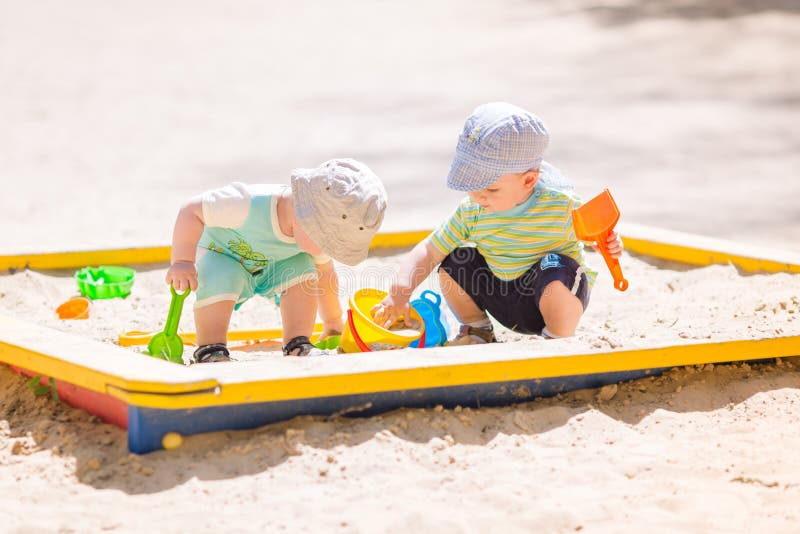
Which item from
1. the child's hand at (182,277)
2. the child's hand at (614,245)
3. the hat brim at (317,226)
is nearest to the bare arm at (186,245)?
the child's hand at (182,277)

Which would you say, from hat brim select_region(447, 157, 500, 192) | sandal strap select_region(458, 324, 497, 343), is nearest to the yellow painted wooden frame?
hat brim select_region(447, 157, 500, 192)

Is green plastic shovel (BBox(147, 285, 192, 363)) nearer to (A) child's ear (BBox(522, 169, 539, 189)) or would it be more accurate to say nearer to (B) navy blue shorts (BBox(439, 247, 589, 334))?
(B) navy blue shorts (BBox(439, 247, 589, 334))

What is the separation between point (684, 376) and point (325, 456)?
3.51 ft

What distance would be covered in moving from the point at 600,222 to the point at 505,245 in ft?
1.14

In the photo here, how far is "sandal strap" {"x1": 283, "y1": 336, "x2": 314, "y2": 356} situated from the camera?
3139mm

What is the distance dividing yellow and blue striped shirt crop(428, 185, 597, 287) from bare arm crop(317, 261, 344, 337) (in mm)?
355

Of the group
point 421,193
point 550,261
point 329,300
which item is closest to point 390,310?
point 329,300

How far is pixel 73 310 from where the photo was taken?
3680 millimetres

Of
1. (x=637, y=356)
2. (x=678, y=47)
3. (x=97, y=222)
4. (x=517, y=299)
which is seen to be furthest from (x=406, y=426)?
(x=678, y=47)

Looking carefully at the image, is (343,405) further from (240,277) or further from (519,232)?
(519,232)

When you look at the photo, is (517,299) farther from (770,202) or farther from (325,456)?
(770,202)

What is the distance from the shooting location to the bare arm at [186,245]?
297 cm

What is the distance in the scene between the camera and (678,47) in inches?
408

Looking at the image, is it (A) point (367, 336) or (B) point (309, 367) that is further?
(A) point (367, 336)
